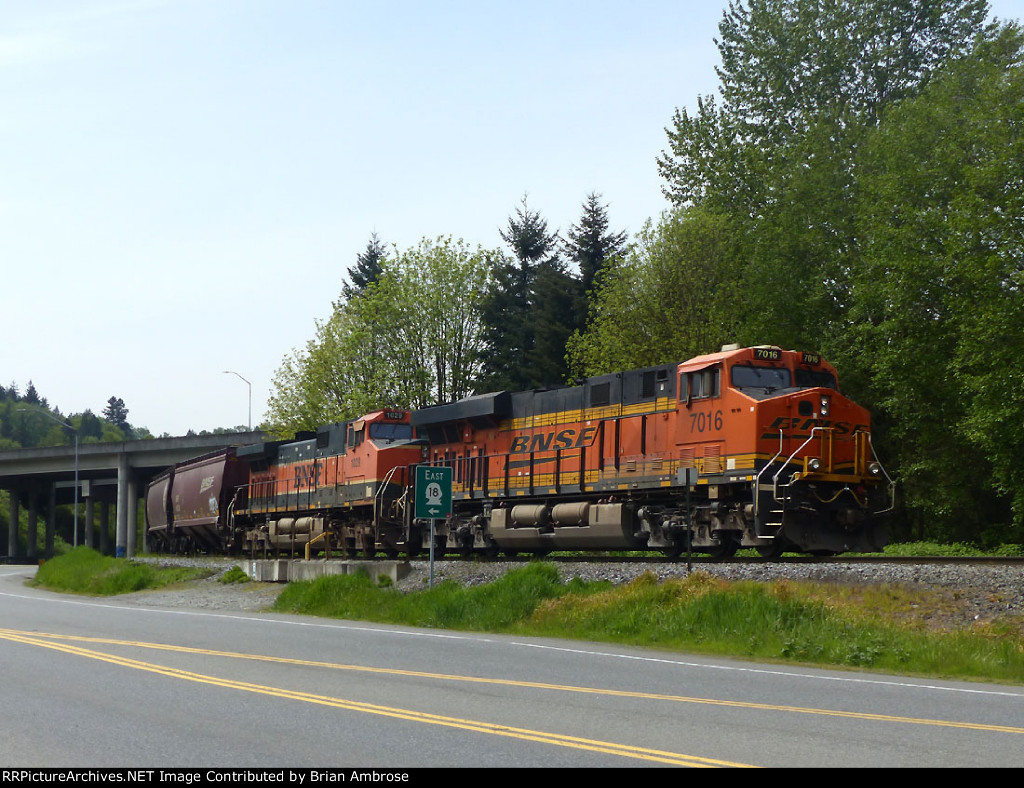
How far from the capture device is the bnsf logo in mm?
26688

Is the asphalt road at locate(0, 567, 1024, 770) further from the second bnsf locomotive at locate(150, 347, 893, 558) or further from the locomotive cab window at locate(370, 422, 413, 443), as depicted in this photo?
the locomotive cab window at locate(370, 422, 413, 443)

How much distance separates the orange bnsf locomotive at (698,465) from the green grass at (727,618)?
9.12ft

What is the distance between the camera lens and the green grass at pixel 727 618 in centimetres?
1434

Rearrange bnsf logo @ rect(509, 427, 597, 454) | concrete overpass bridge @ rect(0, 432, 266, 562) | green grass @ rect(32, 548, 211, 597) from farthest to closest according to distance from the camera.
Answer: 1. concrete overpass bridge @ rect(0, 432, 266, 562)
2. green grass @ rect(32, 548, 211, 597)
3. bnsf logo @ rect(509, 427, 597, 454)

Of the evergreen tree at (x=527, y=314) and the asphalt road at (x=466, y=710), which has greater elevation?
the evergreen tree at (x=527, y=314)

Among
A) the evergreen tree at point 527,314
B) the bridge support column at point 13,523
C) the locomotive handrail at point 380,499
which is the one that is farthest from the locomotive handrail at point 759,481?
the bridge support column at point 13,523

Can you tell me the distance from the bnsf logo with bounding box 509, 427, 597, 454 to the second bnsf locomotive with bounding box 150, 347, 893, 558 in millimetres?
47

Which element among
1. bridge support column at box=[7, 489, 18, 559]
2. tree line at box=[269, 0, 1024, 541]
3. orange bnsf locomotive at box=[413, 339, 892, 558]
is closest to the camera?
orange bnsf locomotive at box=[413, 339, 892, 558]

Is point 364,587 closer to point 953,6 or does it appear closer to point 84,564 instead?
point 84,564

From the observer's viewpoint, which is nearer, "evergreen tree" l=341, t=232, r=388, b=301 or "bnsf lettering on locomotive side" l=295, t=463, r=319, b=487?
"bnsf lettering on locomotive side" l=295, t=463, r=319, b=487

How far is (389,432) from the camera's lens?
35281mm

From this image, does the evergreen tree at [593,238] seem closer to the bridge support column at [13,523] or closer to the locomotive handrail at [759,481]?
the locomotive handrail at [759,481]

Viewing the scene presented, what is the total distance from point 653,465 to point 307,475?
18789 mm

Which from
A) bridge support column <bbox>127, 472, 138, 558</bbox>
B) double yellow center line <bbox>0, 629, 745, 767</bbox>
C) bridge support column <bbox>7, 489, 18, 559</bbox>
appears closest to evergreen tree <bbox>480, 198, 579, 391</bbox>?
bridge support column <bbox>127, 472, 138, 558</bbox>
